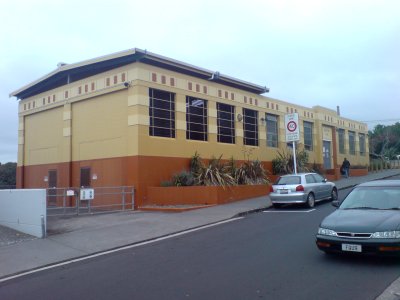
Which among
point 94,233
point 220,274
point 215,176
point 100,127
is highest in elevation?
point 100,127

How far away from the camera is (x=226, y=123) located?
76.5 ft

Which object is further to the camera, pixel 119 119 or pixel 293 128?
pixel 293 128

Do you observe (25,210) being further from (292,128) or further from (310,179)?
(292,128)

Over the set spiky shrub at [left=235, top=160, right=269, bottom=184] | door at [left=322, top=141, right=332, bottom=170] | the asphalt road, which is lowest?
the asphalt road

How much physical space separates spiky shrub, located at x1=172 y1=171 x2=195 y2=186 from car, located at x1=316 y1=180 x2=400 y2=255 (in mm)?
10525

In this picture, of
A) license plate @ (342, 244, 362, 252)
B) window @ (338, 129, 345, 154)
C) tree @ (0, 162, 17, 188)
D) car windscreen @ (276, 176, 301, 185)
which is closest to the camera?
license plate @ (342, 244, 362, 252)

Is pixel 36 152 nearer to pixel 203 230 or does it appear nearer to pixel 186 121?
pixel 186 121

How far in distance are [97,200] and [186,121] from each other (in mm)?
5766

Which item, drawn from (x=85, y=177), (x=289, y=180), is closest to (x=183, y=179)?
(x=289, y=180)

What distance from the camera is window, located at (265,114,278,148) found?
26906 millimetres

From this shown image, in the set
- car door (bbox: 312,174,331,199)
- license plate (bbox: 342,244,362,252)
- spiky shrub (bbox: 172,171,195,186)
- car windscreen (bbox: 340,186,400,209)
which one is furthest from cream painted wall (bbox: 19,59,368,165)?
license plate (bbox: 342,244,362,252)

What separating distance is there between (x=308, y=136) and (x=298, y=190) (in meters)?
16.8

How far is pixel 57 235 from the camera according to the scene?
12461 mm

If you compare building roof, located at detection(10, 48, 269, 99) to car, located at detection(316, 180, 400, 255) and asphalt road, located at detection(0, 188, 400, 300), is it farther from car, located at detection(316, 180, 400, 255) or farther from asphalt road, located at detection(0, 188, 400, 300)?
car, located at detection(316, 180, 400, 255)
